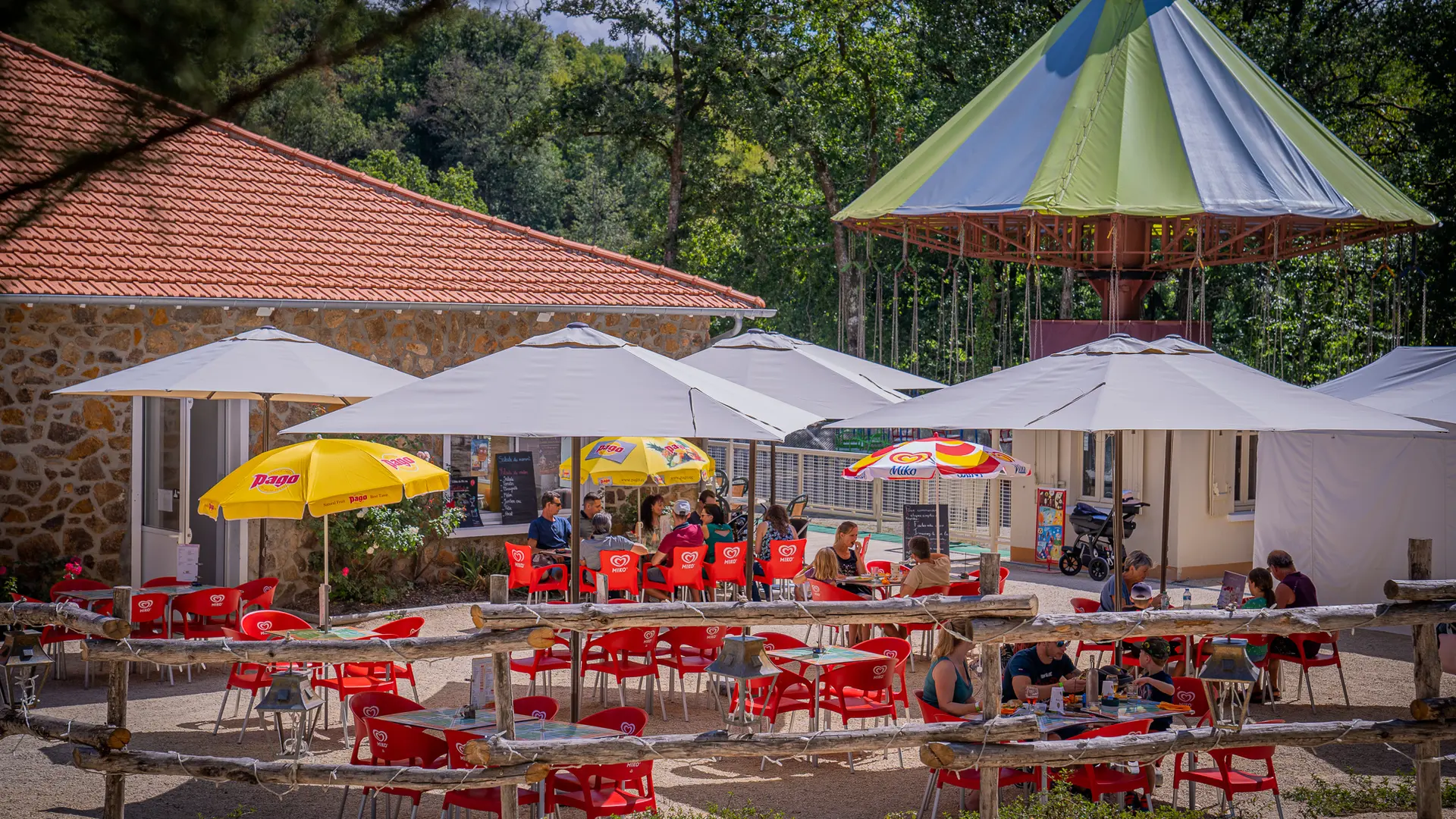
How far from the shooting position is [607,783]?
6773 millimetres

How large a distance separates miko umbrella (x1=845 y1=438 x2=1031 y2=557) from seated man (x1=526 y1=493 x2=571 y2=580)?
120 inches

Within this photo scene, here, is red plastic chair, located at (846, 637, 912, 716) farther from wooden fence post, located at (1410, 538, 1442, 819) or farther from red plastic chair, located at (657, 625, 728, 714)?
wooden fence post, located at (1410, 538, 1442, 819)

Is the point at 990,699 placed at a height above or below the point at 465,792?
above

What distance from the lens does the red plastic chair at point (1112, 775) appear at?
272 inches

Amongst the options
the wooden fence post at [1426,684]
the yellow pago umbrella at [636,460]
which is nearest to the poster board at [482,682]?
the wooden fence post at [1426,684]

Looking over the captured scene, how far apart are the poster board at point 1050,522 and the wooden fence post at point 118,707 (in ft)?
42.2

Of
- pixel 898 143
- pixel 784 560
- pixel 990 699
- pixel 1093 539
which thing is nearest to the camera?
pixel 990 699

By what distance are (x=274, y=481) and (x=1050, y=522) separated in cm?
1149

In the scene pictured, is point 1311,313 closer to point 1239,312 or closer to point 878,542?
point 1239,312

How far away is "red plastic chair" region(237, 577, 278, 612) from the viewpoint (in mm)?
10133

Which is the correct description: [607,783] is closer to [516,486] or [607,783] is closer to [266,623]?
[266,623]

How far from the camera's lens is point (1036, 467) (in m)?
17.5

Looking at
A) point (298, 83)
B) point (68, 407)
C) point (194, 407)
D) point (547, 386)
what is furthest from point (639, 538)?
point (298, 83)

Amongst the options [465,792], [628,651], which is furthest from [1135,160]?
[465,792]
